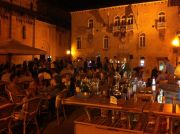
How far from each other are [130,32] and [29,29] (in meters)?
10.4

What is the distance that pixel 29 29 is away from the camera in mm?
23891

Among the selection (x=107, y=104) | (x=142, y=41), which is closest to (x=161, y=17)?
(x=142, y=41)

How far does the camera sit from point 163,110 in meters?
4.05

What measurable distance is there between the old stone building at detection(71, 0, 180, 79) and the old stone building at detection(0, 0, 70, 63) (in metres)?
2.45

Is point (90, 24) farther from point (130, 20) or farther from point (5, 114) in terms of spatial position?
point (5, 114)

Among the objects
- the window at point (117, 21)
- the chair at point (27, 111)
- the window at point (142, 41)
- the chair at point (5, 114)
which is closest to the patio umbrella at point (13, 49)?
the chair at point (27, 111)

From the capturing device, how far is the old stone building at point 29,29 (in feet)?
68.5

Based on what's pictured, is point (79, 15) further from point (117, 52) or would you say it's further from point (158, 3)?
point (158, 3)

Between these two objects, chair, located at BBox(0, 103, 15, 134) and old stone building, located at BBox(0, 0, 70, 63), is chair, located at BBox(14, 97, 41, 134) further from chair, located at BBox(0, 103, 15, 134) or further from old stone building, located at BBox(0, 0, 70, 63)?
old stone building, located at BBox(0, 0, 70, 63)

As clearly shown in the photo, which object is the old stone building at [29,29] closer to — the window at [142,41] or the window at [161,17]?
the window at [142,41]

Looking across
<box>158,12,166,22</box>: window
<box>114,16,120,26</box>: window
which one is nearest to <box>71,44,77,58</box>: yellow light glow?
<box>114,16,120,26</box>: window

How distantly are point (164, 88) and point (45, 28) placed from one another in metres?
21.3

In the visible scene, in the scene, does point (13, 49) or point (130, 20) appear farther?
point (130, 20)

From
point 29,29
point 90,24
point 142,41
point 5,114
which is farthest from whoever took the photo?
point 90,24
